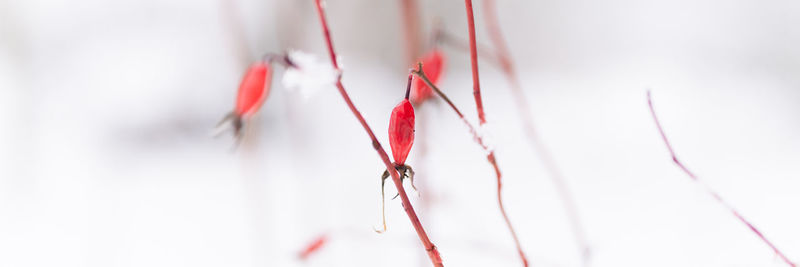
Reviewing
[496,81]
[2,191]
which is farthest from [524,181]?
[2,191]

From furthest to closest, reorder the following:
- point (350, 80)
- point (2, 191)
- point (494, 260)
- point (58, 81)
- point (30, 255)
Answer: point (350, 80), point (58, 81), point (2, 191), point (30, 255), point (494, 260)

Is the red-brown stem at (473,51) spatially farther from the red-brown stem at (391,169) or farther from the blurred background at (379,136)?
the blurred background at (379,136)

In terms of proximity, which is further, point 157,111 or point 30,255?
point 157,111

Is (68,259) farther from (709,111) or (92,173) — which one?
(709,111)

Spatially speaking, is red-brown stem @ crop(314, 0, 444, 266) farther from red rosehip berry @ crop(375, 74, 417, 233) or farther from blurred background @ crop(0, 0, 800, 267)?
blurred background @ crop(0, 0, 800, 267)

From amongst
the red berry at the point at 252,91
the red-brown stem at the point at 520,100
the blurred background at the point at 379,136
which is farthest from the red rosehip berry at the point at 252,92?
the blurred background at the point at 379,136

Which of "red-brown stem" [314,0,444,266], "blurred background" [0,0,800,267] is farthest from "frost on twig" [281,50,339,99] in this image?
"blurred background" [0,0,800,267]

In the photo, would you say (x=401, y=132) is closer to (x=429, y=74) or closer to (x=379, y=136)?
(x=429, y=74)
